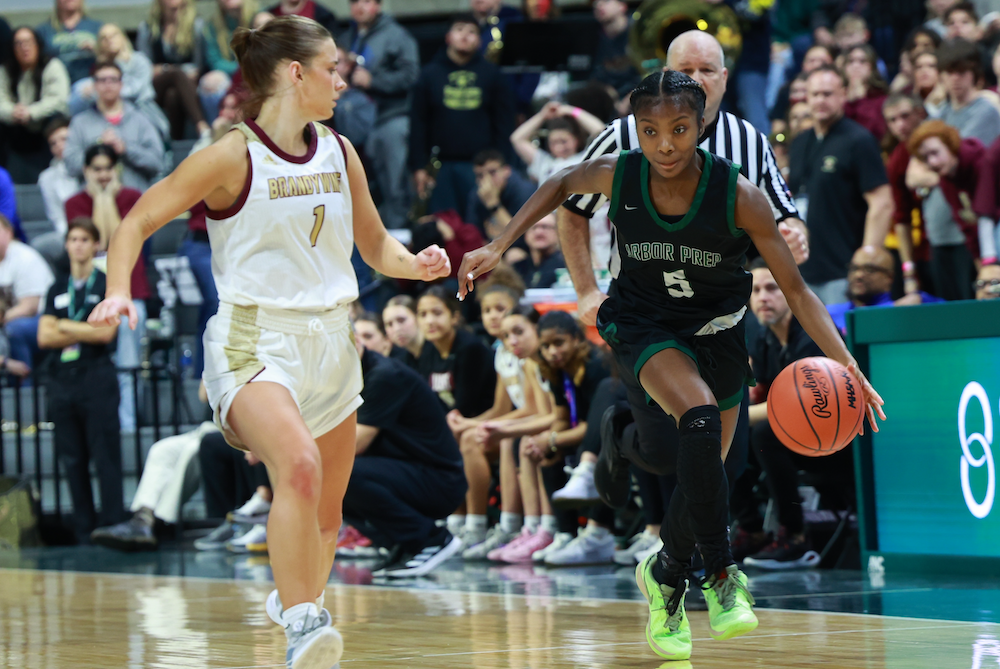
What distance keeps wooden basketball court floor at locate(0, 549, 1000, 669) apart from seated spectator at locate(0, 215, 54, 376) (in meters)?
4.16

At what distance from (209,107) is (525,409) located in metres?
7.12

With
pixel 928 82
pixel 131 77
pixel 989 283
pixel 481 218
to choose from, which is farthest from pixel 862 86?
pixel 131 77

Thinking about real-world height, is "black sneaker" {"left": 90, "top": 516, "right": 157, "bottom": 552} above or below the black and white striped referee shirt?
below

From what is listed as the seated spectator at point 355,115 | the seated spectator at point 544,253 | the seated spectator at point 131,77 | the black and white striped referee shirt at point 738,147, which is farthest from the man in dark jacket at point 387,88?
the black and white striped referee shirt at point 738,147

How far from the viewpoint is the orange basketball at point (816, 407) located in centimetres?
463

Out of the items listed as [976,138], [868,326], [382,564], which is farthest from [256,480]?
[976,138]

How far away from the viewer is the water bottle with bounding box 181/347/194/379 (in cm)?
1186

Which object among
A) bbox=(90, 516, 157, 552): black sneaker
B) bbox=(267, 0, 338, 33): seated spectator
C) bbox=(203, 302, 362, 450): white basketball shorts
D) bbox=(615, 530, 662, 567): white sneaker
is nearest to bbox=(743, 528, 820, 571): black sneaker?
bbox=(615, 530, 662, 567): white sneaker

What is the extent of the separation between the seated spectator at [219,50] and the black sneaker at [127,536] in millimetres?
5444

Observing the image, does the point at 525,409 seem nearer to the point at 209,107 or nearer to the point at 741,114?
the point at 741,114

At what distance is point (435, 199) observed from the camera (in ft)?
38.1

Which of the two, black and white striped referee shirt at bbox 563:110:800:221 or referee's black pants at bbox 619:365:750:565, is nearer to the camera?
referee's black pants at bbox 619:365:750:565

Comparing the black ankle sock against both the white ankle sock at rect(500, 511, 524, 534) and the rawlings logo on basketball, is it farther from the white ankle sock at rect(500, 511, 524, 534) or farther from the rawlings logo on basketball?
the white ankle sock at rect(500, 511, 524, 534)

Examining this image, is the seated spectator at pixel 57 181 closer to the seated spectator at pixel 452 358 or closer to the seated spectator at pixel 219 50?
the seated spectator at pixel 219 50
